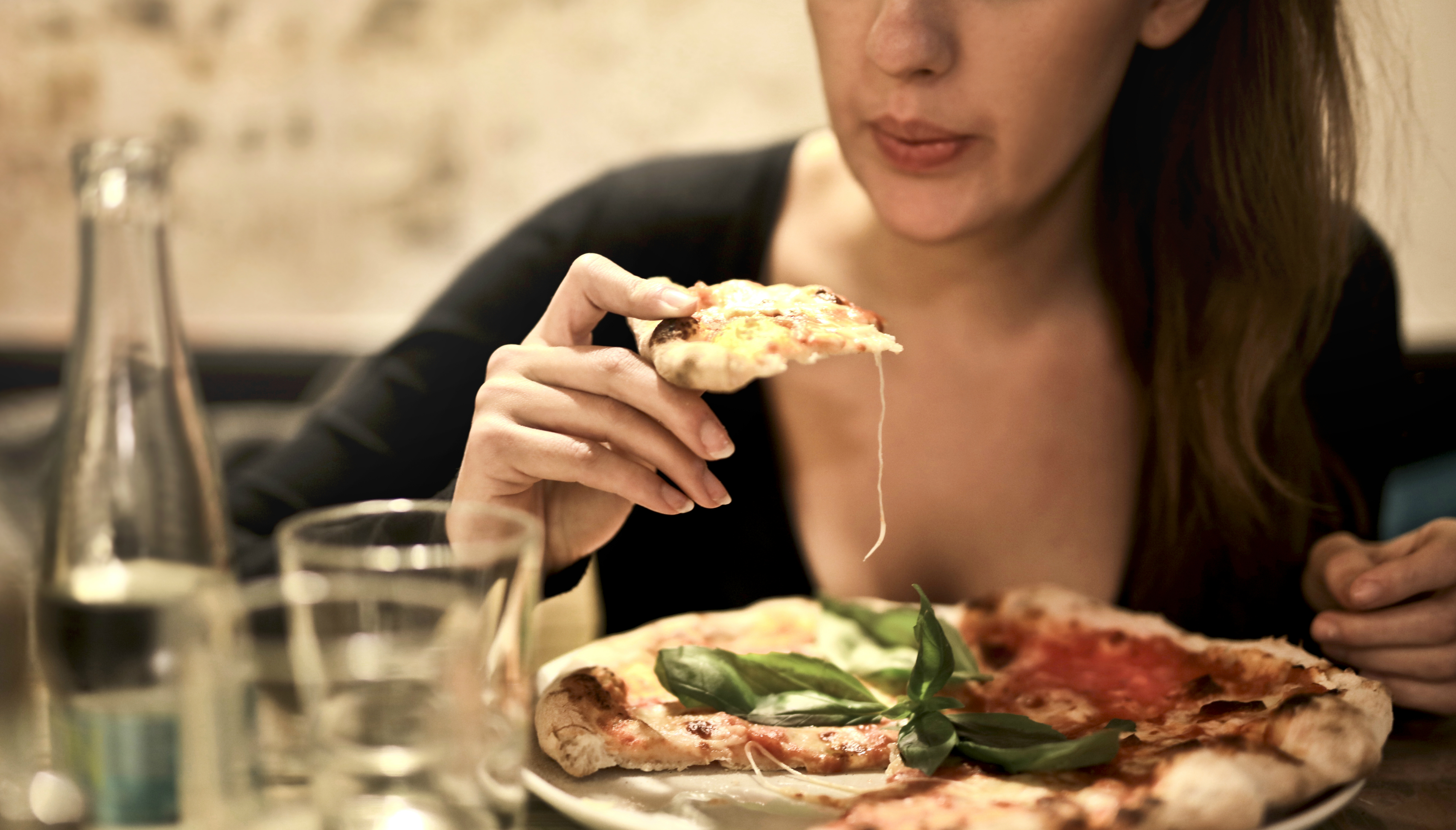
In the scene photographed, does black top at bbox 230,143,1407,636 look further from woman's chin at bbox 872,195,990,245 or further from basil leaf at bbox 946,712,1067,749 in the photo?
basil leaf at bbox 946,712,1067,749

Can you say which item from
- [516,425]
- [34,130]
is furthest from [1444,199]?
[34,130]

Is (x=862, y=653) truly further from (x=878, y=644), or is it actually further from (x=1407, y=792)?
(x=1407, y=792)

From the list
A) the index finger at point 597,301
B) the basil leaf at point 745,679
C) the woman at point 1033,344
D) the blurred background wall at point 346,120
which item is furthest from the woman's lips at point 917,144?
the blurred background wall at point 346,120

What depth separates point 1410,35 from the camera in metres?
0.90

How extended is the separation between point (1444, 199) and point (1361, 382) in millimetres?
194

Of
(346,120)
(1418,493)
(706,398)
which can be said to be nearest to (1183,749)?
(706,398)

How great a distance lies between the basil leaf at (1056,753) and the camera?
21.4 inches

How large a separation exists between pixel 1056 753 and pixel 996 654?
8.6 inches

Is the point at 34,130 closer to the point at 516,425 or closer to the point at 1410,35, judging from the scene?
the point at 516,425

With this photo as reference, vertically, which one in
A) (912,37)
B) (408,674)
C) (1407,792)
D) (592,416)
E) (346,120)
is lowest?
(1407,792)

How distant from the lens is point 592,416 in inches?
24.3

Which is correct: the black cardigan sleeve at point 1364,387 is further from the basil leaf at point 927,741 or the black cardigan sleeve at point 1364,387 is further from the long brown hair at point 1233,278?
the basil leaf at point 927,741

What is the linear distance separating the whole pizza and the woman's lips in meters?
0.36

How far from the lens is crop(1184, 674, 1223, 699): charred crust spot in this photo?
686 millimetres
